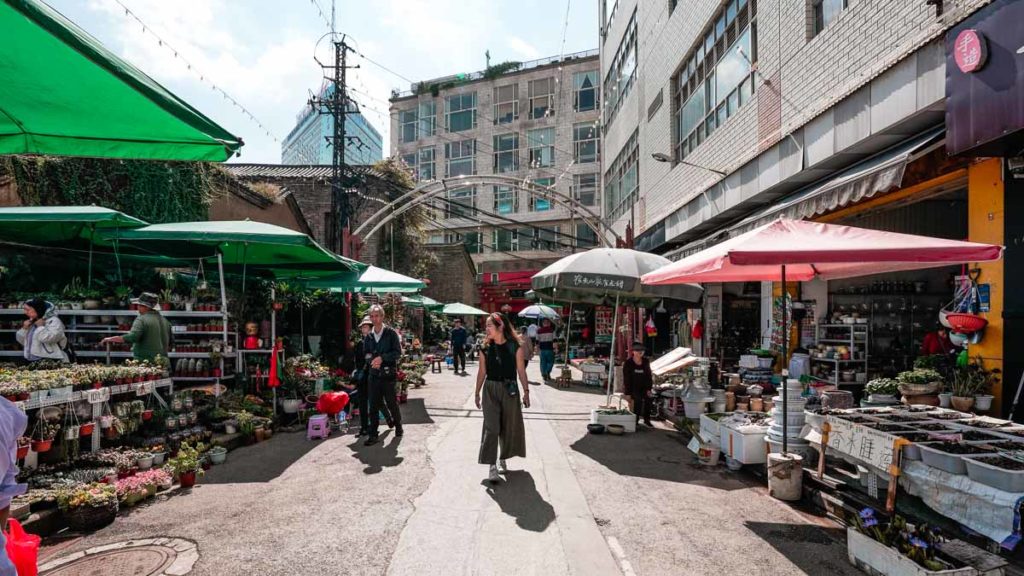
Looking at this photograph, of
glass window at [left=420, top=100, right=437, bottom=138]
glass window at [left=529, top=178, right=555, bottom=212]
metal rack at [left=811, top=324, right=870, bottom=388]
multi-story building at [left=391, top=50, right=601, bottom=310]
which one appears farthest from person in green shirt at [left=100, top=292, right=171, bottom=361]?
glass window at [left=420, top=100, right=437, bottom=138]

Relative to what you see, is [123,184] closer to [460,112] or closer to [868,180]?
[868,180]

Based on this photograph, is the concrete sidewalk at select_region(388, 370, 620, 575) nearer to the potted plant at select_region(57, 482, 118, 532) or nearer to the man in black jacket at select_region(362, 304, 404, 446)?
the man in black jacket at select_region(362, 304, 404, 446)

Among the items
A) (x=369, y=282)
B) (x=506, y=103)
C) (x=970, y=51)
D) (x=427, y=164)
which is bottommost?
(x=369, y=282)

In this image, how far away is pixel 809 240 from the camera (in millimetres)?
5289

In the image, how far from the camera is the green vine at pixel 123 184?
11.7 metres

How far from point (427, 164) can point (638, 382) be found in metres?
38.2

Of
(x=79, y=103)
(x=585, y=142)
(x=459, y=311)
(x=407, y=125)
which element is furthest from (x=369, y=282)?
(x=407, y=125)

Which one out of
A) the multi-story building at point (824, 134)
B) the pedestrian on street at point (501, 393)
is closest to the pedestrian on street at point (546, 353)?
the multi-story building at point (824, 134)

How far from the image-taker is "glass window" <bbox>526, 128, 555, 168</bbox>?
136 ft

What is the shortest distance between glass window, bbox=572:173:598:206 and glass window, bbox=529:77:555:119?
18.1 ft

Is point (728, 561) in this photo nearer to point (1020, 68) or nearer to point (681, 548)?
point (681, 548)

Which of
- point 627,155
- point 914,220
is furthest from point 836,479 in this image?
point 627,155

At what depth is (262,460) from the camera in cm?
693

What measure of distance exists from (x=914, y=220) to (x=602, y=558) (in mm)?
9345
